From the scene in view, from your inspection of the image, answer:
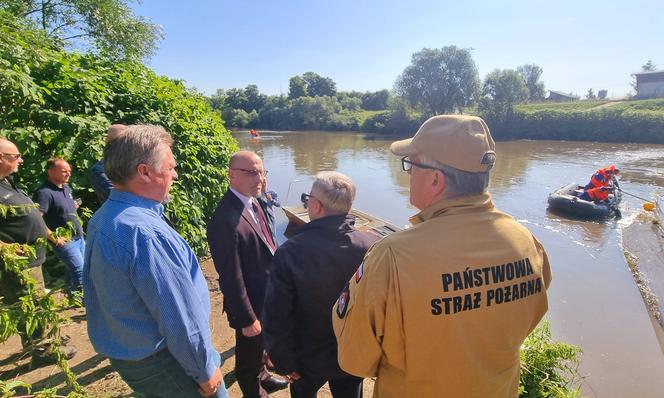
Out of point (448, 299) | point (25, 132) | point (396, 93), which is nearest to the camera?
point (448, 299)

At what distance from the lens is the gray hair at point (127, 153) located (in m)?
1.80

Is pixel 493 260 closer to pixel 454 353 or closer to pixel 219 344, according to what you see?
pixel 454 353

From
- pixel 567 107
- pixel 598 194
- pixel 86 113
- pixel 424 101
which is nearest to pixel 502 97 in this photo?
pixel 567 107

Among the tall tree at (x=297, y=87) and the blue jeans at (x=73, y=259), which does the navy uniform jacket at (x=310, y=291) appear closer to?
the blue jeans at (x=73, y=259)

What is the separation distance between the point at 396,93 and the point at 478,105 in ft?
41.0

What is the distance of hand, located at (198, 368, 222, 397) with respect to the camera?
1970 millimetres

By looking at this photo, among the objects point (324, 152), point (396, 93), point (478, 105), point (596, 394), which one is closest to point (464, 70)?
point (478, 105)

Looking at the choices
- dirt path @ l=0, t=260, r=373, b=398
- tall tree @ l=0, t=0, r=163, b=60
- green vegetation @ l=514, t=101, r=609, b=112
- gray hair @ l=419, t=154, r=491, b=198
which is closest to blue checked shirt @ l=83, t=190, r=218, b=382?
gray hair @ l=419, t=154, r=491, b=198

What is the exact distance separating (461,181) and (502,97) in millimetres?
57032

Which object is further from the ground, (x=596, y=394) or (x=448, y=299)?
(x=448, y=299)

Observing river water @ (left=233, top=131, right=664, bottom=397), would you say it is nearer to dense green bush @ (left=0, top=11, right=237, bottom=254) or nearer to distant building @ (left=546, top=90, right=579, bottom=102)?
dense green bush @ (left=0, top=11, right=237, bottom=254)

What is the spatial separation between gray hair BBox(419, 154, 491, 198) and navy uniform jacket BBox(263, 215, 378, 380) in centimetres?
92

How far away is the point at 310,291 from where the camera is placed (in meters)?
2.34

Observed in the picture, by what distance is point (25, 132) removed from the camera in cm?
423
